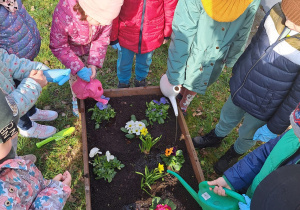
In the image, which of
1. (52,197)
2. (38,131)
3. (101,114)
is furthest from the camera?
(38,131)

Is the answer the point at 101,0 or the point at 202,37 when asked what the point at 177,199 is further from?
the point at 101,0

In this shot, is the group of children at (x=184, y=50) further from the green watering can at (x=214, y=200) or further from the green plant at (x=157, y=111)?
the green plant at (x=157, y=111)

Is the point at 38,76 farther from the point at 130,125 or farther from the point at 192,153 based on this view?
the point at 192,153

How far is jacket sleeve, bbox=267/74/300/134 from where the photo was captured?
1.81 meters

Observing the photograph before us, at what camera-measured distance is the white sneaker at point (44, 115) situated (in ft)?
9.08

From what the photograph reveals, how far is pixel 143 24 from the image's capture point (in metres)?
2.42

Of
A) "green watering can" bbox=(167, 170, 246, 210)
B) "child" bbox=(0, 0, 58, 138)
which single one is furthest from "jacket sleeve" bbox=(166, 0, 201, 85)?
"child" bbox=(0, 0, 58, 138)

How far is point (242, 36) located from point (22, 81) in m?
1.83

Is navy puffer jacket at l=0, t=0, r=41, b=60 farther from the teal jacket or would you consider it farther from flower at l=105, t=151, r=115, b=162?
the teal jacket

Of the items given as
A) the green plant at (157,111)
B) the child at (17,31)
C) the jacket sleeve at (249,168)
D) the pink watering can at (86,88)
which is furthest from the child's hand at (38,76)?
the jacket sleeve at (249,168)

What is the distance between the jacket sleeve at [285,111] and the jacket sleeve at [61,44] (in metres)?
1.65

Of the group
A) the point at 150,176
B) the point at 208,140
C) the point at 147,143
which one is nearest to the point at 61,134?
the point at 147,143

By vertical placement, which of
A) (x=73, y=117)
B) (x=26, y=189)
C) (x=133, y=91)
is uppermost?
(x=26, y=189)

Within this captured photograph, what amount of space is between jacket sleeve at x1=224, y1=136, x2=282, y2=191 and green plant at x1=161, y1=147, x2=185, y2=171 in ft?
2.02
